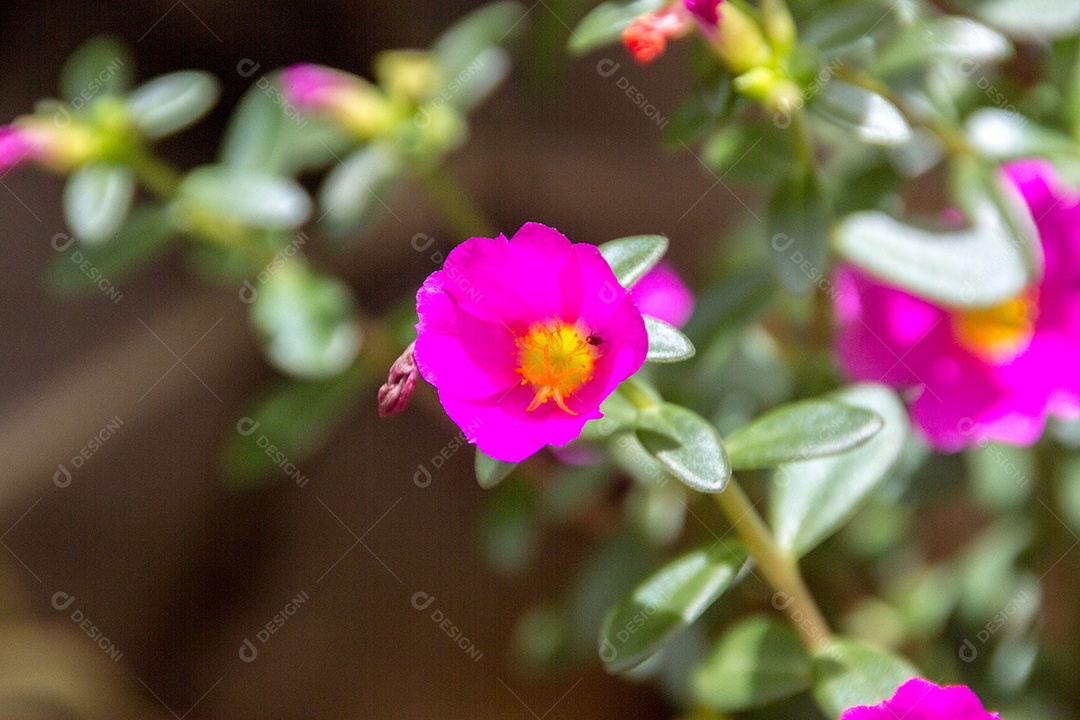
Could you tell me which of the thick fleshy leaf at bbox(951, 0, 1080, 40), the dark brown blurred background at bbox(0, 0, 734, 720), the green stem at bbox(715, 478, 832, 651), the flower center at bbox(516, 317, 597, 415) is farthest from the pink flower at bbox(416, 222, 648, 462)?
the dark brown blurred background at bbox(0, 0, 734, 720)

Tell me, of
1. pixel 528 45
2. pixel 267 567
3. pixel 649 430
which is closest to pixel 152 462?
pixel 267 567

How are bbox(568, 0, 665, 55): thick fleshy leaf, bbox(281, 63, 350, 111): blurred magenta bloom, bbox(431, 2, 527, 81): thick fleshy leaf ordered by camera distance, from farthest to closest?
1. bbox(431, 2, 527, 81): thick fleshy leaf
2. bbox(281, 63, 350, 111): blurred magenta bloom
3. bbox(568, 0, 665, 55): thick fleshy leaf

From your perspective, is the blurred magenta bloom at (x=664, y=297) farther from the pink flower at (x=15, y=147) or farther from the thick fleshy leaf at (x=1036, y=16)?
the pink flower at (x=15, y=147)

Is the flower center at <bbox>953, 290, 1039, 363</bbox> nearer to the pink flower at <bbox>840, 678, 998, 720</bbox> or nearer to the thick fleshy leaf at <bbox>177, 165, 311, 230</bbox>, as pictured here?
the pink flower at <bbox>840, 678, 998, 720</bbox>

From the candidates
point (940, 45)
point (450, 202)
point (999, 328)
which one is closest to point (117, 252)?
point (450, 202)

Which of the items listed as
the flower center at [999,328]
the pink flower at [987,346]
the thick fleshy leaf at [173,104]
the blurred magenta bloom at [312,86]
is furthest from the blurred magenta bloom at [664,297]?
the thick fleshy leaf at [173,104]

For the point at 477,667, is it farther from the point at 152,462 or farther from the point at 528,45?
the point at 528,45
